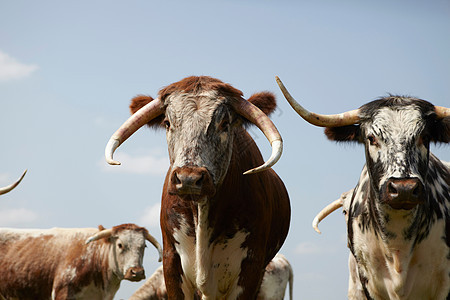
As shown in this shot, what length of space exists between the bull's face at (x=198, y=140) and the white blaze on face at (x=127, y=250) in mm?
8522

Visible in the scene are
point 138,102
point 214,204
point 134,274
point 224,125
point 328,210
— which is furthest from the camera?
point 134,274

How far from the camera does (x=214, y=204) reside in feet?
20.3

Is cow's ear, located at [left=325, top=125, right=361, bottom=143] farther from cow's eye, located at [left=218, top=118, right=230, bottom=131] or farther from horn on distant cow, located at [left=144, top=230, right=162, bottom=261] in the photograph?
horn on distant cow, located at [left=144, top=230, right=162, bottom=261]

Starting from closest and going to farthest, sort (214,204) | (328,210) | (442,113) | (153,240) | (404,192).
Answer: (404,192)
(442,113)
(214,204)
(328,210)
(153,240)

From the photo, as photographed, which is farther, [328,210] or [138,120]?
[328,210]

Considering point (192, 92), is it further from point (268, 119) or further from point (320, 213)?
point (320, 213)

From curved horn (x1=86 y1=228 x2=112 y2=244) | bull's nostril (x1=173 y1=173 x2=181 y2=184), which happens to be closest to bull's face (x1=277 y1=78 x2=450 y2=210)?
bull's nostril (x1=173 y1=173 x2=181 y2=184)

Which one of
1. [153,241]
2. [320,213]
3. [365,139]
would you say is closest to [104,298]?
[153,241]

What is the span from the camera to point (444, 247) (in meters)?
5.61

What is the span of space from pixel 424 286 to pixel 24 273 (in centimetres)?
1093

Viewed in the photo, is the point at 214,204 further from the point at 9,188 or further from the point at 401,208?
the point at 9,188

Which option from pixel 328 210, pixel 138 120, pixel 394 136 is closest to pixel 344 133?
pixel 394 136

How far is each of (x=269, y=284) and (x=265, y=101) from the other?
843cm

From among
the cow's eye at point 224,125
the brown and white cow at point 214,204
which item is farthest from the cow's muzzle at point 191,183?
the cow's eye at point 224,125
